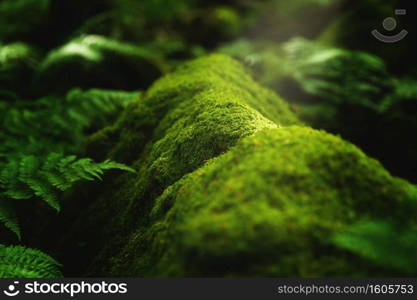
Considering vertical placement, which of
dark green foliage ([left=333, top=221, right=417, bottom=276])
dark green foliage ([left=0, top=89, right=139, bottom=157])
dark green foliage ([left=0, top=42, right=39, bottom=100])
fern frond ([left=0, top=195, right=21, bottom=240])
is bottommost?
dark green foliage ([left=333, top=221, right=417, bottom=276])

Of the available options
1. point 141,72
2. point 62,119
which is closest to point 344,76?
point 141,72

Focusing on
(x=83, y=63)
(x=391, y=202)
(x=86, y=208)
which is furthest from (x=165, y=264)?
(x=83, y=63)

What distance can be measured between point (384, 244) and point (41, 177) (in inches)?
89.9

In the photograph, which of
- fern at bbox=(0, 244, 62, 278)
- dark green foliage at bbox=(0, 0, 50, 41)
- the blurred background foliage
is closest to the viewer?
fern at bbox=(0, 244, 62, 278)

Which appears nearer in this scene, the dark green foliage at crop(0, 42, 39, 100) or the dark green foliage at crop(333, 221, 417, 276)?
the dark green foliage at crop(333, 221, 417, 276)

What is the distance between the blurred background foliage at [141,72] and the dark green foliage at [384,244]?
2756mm

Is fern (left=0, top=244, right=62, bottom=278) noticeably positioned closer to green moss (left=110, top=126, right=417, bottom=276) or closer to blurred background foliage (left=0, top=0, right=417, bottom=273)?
green moss (left=110, top=126, right=417, bottom=276)

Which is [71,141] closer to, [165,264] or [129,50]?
[129,50]

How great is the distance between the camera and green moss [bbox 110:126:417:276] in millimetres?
1312

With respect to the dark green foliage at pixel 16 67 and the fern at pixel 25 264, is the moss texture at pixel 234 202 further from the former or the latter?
the dark green foliage at pixel 16 67

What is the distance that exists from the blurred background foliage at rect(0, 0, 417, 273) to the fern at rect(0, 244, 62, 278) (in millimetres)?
1279

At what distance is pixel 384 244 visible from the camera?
1.24 meters

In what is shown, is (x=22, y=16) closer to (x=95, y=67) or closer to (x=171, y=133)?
(x=95, y=67)

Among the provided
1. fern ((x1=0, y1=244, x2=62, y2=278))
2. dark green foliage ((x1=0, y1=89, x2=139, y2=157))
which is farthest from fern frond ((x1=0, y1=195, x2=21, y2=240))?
dark green foliage ((x1=0, y1=89, x2=139, y2=157))
